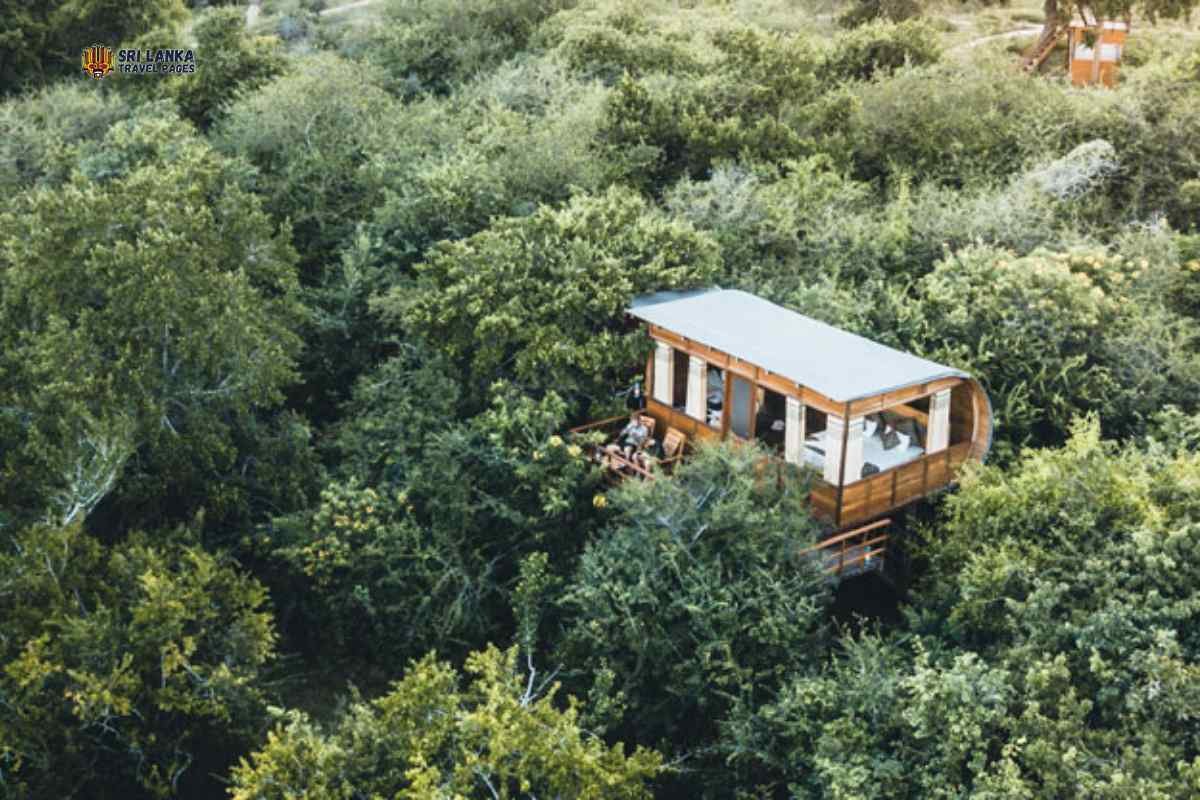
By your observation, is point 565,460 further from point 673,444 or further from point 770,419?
point 770,419

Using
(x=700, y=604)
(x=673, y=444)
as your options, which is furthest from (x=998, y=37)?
(x=700, y=604)

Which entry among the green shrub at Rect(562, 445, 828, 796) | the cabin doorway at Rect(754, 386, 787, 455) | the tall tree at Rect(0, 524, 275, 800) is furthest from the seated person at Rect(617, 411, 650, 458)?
the tall tree at Rect(0, 524, 275, 800)

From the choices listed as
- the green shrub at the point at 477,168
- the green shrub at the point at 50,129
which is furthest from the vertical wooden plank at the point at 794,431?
the green shrub at the point at 50,129

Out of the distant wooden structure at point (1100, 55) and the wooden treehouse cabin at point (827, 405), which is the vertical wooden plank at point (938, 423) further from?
the distant wooden structure at point (1100, 55)

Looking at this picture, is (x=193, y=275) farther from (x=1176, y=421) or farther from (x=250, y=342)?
(x=1176, y=421)

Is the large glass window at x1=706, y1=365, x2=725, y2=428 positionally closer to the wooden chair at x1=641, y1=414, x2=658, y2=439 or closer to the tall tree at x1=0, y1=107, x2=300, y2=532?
the wooden chair at x1=641, y1=414, x2=658, y2=439
